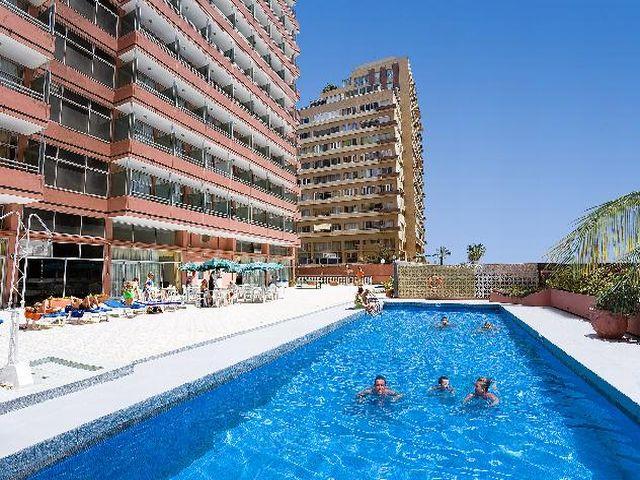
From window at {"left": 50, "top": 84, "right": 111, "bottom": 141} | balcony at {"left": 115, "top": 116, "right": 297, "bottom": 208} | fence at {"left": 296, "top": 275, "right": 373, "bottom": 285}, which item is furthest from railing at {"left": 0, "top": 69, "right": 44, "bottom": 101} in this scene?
fence at {"left": 296, "top": 275, "right": 373, "bottom": 285}

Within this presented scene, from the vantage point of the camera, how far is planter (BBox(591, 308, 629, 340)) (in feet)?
35.6

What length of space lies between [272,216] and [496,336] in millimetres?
33692

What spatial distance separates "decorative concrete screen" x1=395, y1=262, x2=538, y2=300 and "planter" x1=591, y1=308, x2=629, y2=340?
1661 centimetres

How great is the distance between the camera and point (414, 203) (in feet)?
264

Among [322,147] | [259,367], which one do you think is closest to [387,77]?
[322,147]

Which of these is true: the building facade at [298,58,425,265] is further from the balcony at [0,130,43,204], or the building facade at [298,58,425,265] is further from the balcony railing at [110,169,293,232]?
the balcony at [0,130,43,204]

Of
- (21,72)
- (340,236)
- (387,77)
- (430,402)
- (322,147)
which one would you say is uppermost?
(387,77)

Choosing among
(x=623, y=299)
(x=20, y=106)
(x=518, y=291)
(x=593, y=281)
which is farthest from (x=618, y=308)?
(x=20, y=106)

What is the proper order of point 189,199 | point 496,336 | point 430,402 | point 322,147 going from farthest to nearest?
point 322,147
point 189,199
point 496,336
point 430,402

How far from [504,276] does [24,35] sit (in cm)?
2901

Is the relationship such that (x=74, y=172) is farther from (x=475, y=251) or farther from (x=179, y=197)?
(x=475, y=251)

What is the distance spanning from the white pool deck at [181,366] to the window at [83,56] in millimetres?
16863

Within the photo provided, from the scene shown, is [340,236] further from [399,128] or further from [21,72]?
[21,72]

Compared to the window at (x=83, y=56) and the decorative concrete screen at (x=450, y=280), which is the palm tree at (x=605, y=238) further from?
the window at (x=83, y=56)
